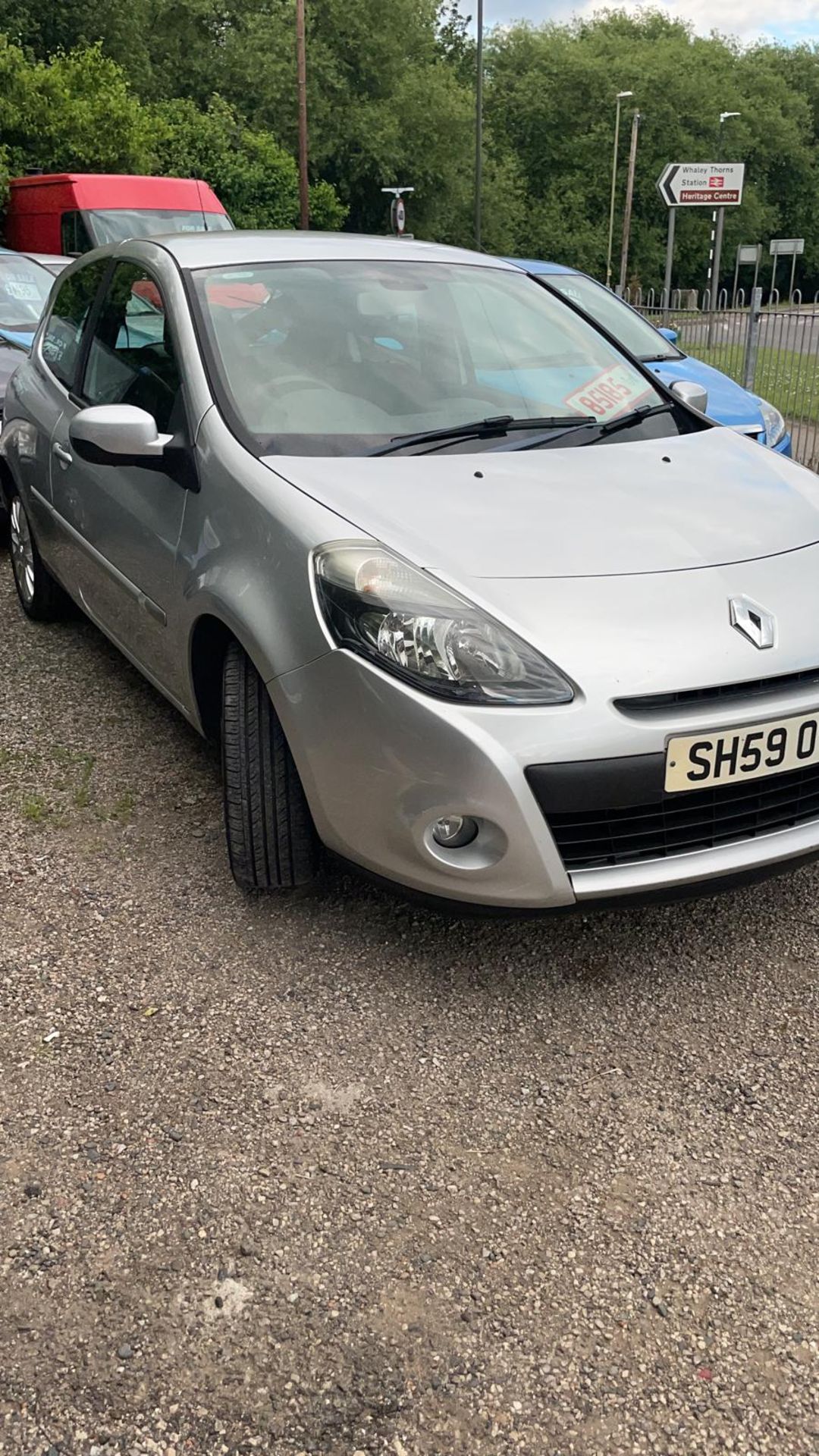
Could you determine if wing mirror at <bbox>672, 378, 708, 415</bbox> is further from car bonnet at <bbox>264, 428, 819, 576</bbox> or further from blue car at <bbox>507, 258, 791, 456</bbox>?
blue car at <bbox>507, 258, 791, 456</bbox>

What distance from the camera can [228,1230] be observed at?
1973 mm

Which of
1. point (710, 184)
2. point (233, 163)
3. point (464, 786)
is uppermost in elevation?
point (233, 163)

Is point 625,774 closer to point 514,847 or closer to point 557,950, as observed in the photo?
point 514,847

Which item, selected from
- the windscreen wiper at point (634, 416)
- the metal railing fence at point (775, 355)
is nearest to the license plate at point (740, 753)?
the windscreen wiper at point (634, 416)

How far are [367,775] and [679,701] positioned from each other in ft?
2.11

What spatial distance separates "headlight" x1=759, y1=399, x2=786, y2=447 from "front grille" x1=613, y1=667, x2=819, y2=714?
186 inches

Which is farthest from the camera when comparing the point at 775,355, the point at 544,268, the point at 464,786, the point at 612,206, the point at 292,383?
the point at 612,206

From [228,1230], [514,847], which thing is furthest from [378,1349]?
[514,847]

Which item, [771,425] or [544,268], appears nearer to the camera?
[771,425]

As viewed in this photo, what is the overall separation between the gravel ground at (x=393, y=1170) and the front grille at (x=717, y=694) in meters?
0.71

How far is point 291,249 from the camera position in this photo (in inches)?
142

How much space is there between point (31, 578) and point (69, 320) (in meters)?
1.10

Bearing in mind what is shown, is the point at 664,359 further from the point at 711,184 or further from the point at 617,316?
the point at 711,184

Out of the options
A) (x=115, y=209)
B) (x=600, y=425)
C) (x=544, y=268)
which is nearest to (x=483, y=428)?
(x=600, y=425)
